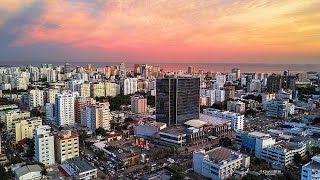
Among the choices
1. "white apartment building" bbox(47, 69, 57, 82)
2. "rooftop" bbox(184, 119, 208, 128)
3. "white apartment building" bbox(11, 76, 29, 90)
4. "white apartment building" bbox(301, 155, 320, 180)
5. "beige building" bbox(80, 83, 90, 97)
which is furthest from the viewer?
"white apartment building" bbox(47, 69, 57, 82)

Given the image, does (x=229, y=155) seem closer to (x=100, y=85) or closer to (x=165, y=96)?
(x=165, y=96)

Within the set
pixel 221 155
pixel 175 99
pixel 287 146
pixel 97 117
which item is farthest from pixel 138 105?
pixel 287 146

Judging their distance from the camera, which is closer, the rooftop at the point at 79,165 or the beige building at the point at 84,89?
the rooftop at the point at 79,165

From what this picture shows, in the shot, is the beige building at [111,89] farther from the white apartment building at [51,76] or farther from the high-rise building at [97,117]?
the white apartment building at [51,76]

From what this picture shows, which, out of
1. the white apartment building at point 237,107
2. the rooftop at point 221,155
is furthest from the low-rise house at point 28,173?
the white apartment building at point 237,107

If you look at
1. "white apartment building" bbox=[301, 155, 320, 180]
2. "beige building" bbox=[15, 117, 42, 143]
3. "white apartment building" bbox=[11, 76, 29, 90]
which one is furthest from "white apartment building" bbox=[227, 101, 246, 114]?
"white apartment building" bbox=[11, 76, 29, 90]

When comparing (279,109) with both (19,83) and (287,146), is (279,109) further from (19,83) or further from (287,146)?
(19,83)

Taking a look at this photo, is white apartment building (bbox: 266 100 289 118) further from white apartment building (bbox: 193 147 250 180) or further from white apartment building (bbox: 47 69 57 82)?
white apartment building (bbox: 47 69 57 82)
